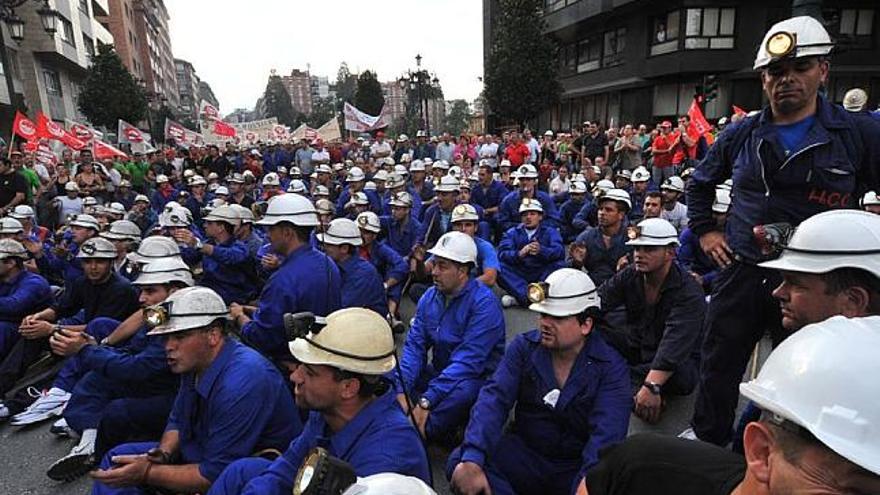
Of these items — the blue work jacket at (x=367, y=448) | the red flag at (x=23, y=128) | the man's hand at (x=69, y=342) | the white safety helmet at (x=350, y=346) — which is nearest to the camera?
the blue work jacket at (x=367, y=448)

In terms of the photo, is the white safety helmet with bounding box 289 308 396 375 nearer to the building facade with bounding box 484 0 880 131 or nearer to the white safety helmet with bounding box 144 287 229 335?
the white safety helmet with bounding box 144 287 229 335

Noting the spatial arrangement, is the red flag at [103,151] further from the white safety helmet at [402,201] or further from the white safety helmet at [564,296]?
the white safety helmet at [564,296]

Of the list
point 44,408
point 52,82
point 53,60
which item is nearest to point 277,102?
point 52,82

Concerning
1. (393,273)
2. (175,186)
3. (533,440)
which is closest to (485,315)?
(533,440)

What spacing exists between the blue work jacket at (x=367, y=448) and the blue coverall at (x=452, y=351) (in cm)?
126

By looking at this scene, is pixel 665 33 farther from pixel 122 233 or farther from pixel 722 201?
pixel 122 233

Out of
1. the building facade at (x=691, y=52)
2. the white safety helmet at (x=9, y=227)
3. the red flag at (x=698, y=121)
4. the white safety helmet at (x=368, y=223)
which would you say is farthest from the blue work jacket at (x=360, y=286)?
the building facade at (x=691, y=52)

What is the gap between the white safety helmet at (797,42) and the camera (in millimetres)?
2209

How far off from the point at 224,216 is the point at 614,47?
2553 centimetres

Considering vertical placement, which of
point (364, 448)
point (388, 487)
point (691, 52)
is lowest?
point (364, 448)

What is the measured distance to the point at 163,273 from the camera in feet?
12.1

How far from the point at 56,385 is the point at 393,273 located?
3532 mm

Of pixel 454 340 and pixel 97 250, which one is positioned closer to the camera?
pixel 454 340

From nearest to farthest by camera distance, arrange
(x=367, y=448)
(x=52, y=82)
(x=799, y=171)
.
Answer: (x=367, y=448) < (x=799, y=171) < (x=52, y=82)
